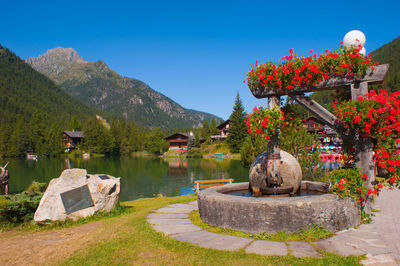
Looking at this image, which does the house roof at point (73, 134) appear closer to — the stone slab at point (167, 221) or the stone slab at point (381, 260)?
the stone slab at point (167, 221)

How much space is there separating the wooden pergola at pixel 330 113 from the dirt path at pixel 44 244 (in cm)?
481

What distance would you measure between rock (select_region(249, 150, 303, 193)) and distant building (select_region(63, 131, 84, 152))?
376 feet

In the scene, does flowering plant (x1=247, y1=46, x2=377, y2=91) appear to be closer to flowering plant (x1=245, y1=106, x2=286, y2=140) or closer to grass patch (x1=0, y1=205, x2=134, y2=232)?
flowering plant (x1=245, y1=106, x2=286, y2=140)

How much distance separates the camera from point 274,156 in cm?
749

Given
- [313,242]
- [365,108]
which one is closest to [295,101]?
[365,108]

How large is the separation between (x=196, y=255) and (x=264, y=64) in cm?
515

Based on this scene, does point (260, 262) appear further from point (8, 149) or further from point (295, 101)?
point (8, 149)

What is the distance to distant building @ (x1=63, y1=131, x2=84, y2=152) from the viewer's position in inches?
4370

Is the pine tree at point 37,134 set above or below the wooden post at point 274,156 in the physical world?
above

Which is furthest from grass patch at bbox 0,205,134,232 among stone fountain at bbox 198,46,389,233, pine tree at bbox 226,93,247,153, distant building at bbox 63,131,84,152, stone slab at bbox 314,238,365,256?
distant building at bbox 63,131,84,152

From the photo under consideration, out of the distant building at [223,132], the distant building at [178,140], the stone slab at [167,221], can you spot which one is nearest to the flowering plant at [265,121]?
the stone slab at [167,221]

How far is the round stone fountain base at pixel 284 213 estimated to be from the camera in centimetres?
579

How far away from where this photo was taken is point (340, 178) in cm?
680

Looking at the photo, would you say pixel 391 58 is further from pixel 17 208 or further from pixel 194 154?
pixel 17 208
